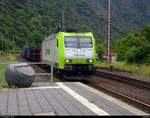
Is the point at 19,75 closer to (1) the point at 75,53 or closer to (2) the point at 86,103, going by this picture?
(2) the point at 86,103

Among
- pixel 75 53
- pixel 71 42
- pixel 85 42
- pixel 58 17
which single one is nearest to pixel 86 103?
pixel 75 53

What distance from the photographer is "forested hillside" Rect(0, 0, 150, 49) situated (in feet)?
368

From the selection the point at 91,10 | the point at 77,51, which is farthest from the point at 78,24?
the point at 77,51

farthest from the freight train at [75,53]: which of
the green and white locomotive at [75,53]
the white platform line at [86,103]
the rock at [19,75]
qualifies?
the white platform line at [86,103]

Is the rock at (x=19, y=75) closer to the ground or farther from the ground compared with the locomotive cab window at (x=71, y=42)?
closer to the ground

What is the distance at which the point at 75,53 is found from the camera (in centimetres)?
2734

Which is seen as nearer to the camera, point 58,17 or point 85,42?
point 85,42

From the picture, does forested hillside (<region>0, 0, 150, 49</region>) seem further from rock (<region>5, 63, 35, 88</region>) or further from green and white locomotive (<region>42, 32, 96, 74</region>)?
rock (<region>5, 63, 35, 88</region>)

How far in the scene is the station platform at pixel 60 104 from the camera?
440 inches

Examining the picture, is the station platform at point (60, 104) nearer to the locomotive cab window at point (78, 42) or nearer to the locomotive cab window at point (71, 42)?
the locomotive cab window at point (71, 42)

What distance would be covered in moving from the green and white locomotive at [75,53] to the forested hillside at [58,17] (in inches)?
2798

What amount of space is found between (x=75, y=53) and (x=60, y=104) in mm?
14846

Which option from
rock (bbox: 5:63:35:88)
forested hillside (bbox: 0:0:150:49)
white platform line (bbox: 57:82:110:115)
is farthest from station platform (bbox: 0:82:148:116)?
forested hillside (bbox: 0:0:150:49)

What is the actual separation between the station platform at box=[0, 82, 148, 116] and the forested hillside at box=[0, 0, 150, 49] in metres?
83.7
